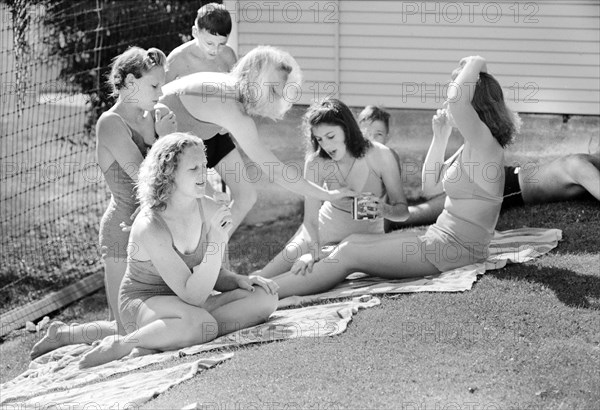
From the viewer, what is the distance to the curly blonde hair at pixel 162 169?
5688 mm

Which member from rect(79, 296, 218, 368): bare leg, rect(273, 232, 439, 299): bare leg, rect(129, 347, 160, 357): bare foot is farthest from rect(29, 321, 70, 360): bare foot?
rect(273, 232, 439, 299): bare leg

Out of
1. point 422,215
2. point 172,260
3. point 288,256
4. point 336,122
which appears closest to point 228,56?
point 336,122

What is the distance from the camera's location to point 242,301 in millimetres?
6098

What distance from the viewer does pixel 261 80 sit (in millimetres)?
6258

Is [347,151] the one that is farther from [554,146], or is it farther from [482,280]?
[554,146]

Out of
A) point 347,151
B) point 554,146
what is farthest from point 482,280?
Result: point 554,146

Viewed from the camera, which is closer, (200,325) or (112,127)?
(200,325)

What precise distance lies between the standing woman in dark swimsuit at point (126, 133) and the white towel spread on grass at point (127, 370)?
54cm

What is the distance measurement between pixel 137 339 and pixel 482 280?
2284 millimetres

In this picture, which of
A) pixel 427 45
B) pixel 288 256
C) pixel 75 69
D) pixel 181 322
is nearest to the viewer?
pixel 181 322

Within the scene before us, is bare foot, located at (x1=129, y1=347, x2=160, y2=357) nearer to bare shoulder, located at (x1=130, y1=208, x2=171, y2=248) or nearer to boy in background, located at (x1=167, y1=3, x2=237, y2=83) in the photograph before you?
bare shoulder, located at (x1=130, y1=208, x2=171, y2=248)

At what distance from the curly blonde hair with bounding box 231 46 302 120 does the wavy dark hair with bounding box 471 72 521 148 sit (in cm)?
127

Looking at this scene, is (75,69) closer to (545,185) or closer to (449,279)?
(545,185)

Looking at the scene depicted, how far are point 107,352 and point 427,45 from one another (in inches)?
200
